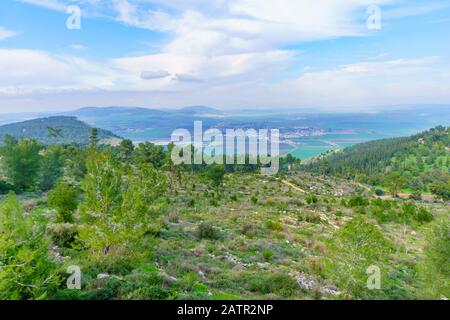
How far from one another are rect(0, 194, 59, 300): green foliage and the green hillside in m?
101

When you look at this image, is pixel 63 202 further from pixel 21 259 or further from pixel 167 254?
pixel 21 259

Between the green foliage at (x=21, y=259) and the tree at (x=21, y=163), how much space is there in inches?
1086

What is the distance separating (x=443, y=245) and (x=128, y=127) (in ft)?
590

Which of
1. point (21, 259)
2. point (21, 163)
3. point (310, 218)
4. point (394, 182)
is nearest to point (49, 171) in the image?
point (21, 163)

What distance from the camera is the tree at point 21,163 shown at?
30.3 m

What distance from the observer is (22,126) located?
605 ft

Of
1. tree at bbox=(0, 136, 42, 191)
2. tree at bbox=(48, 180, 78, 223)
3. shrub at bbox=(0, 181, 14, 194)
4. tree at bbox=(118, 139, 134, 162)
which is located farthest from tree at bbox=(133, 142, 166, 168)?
tree at bbox=(48, 180, 78, 223)

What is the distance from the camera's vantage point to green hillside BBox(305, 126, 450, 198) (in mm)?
98938

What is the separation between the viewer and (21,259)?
7.24 m

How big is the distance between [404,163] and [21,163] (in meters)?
137

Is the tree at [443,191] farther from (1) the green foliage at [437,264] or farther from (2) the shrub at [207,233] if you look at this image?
(2) the shrub at [207,233]

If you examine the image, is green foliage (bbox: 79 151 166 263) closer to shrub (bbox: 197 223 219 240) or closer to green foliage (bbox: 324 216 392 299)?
green foliage (bbox: 324 216 392 299)

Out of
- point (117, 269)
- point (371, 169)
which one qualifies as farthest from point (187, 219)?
point (371, 169)
